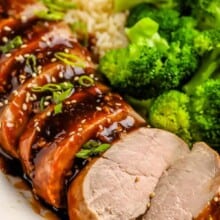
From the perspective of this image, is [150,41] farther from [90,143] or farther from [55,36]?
[90,143]

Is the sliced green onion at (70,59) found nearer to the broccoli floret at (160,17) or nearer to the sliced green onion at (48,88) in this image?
the sliced green onion at (48,88)

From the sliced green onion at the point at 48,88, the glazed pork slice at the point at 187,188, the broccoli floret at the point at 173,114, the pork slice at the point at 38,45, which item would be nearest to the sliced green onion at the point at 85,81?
the sliced green onion at the point at 48,88

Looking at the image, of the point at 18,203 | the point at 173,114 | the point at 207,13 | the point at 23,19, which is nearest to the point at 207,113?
the point at 173,114

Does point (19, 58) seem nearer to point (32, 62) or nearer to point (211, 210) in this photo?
point (32, 62)

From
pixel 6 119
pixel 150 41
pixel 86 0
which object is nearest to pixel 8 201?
pixel 6 119

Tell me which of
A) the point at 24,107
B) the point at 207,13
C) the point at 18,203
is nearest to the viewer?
the point at 18,203

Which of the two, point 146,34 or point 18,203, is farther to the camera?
point 146,34
